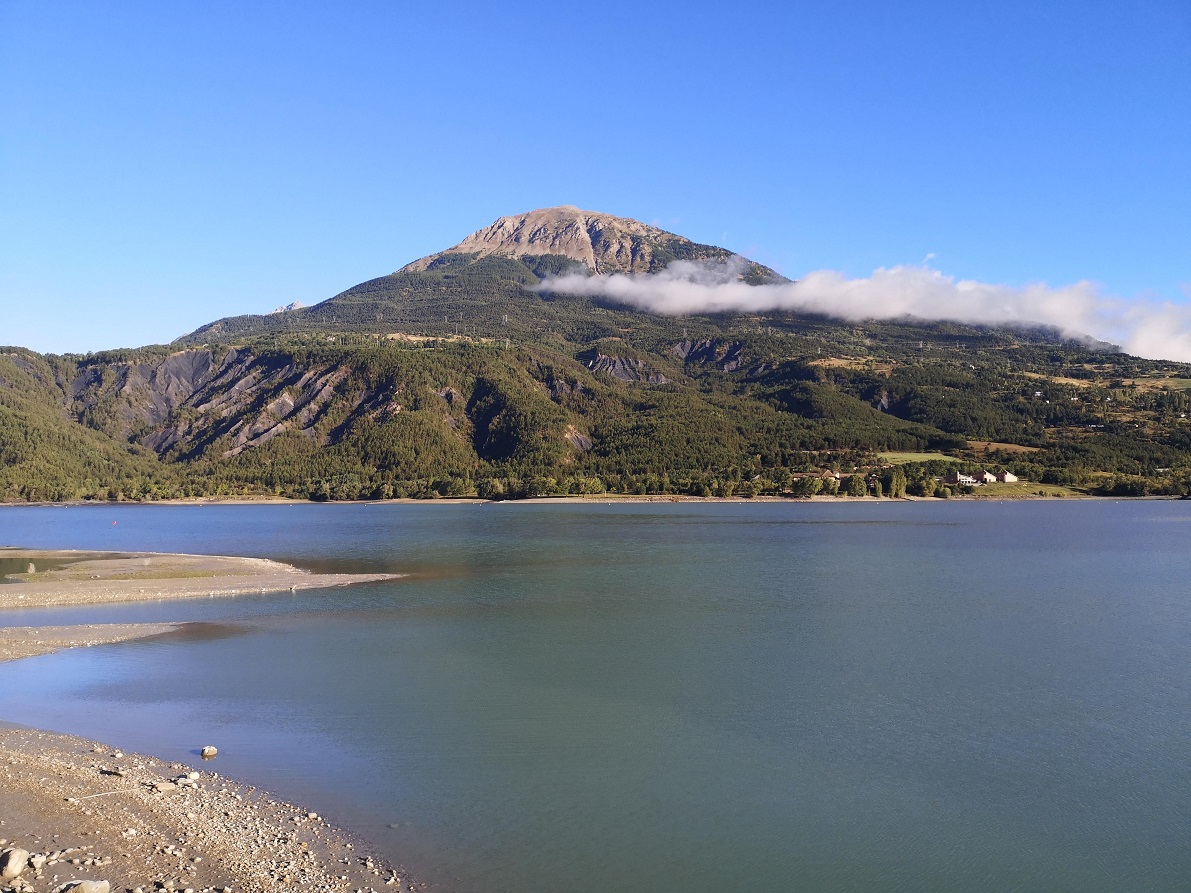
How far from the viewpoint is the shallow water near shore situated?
17.2 metres

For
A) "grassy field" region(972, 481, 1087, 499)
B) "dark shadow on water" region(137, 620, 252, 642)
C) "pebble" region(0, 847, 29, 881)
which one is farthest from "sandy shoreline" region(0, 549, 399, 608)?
"grassy field" region(972, 481, 1087, 499)

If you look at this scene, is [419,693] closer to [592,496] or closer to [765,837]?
[765,837]

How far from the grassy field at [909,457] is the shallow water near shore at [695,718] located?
126 m

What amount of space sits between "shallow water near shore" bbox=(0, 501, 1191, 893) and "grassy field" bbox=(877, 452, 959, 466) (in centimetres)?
12569

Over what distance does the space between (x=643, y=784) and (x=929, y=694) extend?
39.7 ft

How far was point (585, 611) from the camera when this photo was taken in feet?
147

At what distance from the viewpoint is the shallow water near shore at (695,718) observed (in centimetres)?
1717

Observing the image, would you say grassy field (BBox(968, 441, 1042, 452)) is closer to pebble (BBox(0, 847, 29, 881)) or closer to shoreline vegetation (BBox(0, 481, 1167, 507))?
shoreline vegetation (BBox(0, 481, 1167, 507))

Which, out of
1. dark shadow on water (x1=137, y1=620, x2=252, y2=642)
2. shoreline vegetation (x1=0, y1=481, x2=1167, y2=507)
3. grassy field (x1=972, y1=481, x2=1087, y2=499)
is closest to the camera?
dark shadow on water (x1=137, y1=620, x2=252, y2=642)

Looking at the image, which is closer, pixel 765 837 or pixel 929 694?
pixel 765 837

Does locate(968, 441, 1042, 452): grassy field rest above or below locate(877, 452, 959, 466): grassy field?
above

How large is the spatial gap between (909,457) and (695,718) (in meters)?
170

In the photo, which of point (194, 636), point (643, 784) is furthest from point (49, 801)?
point (194, 636)

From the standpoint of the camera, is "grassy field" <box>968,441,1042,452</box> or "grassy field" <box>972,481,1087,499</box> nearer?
"grassy field" <box>972,481,1087,499</box>
